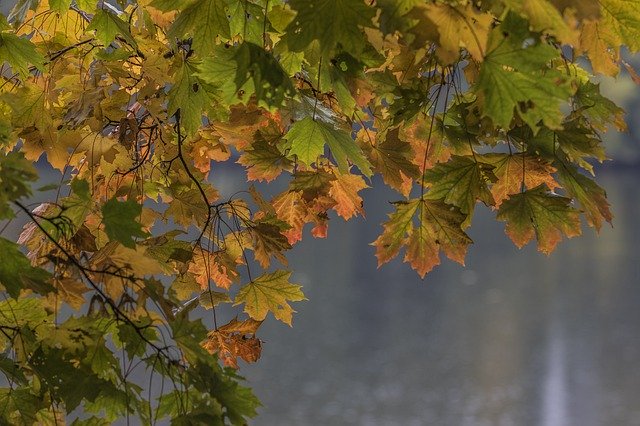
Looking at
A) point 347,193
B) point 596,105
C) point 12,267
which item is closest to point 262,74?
point 12,267

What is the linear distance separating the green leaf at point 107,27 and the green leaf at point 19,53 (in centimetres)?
10

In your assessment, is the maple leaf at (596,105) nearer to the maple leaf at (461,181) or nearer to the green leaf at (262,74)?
the maple leaf at (461,181)

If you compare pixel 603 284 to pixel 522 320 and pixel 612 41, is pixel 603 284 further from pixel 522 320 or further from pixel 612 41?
pixel 612 41

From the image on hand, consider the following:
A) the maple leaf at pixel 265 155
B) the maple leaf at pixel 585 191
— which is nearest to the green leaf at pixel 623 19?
the maple leaf at pixel 585 191

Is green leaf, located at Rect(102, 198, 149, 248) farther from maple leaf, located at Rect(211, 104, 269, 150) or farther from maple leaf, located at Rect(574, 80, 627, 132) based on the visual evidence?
maple leaf, located at Rect(574, 80, 627, 132)

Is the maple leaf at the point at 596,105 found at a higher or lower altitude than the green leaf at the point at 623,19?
higher

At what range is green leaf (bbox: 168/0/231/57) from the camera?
1.10 m

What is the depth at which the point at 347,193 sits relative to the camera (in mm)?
1561

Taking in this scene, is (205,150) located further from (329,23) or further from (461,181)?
(329,23)

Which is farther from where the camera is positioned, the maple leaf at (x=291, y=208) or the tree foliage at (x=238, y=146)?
the maple leaf at (x=291, y=208)

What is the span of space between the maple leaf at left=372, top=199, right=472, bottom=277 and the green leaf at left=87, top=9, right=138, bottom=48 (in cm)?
48

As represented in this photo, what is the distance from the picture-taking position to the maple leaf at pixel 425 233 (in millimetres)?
1173

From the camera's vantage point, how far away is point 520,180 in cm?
127

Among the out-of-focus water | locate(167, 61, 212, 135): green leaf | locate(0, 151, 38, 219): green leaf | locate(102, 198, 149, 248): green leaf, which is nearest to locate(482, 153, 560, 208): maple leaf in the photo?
locate(167, 61, 212, 135): green leaf
